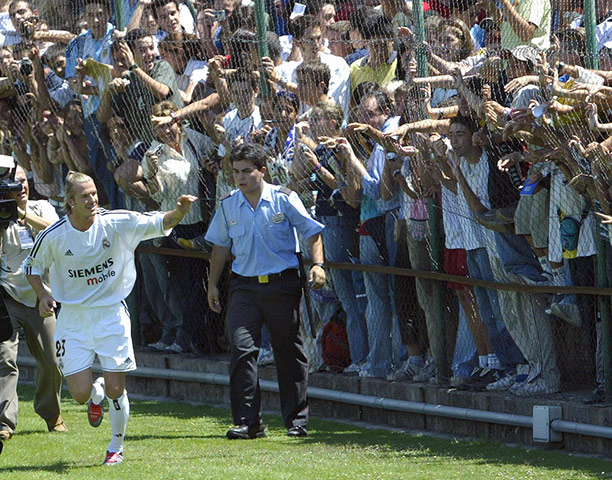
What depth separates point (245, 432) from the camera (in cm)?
974

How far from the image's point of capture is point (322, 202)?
10.7 metres

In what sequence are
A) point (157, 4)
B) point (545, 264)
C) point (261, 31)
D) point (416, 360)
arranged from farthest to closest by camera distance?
point (157, 4), point (261, 31), point (416, 360), point (545, 264)

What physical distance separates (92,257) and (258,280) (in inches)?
56.5

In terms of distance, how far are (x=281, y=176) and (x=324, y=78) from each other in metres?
0.85

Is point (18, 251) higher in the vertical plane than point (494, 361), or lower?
higher

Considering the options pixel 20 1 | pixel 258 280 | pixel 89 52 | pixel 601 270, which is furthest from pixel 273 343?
pixel 20 1

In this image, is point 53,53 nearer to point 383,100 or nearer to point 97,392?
point 383,100

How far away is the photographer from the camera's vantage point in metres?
9.92

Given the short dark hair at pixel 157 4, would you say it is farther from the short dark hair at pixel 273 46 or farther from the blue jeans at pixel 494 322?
the blue jeans at pixel 494 322

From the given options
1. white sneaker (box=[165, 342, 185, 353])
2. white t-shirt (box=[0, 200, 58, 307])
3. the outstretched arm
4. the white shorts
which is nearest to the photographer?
white t-shirt (box=[0, 200, 58, 307])

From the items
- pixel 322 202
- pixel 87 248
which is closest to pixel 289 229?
pixel 322 202

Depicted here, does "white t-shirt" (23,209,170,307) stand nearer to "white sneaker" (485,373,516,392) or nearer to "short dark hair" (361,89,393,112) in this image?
"short dark hair" (361,89,393,112)

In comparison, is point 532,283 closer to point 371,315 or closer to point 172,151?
point 371,315

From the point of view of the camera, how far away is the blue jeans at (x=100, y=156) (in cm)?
1254
